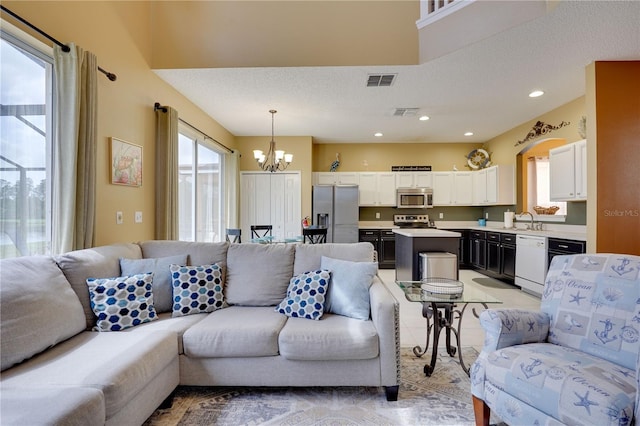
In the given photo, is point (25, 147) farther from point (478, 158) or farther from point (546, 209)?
point (478, 158)

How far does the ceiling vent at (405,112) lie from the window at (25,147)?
13.2 ft

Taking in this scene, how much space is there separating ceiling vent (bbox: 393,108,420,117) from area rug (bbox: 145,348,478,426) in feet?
12.0

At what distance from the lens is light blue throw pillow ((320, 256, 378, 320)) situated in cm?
216

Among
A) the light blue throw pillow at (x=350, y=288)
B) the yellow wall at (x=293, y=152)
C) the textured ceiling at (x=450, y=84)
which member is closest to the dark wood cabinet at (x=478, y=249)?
the textured ceiling at (x=450, y=84)

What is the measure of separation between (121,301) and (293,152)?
473 centimetres

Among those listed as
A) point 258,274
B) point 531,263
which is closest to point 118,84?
point 258,274

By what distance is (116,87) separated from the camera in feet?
9.11

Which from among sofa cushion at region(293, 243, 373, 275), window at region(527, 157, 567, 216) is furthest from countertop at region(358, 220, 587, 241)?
sofa cushion at region(293, 243, 373, 275)

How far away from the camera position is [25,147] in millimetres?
2055

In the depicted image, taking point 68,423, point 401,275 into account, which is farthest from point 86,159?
point 401,275

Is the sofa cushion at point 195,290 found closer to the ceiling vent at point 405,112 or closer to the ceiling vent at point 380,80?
the ceiling vent at point 380,80

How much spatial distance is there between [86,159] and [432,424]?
9.68 feet

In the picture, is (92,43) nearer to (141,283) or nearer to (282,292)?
(141,283)

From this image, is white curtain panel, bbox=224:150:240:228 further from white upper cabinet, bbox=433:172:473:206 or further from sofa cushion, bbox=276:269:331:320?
white upper cabinet, bbox=433:172:473:206
